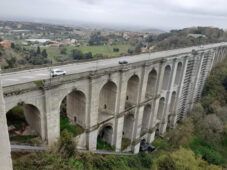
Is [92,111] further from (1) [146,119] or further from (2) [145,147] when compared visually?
(2) [145,147]

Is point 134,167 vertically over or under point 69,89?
under

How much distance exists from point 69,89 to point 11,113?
9.42 meters

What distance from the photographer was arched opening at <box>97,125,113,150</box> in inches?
1470

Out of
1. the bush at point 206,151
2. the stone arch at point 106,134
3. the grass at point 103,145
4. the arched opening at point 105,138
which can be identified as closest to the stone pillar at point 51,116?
the stone arch at point 106,134

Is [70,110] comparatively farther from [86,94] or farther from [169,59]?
[169,59]

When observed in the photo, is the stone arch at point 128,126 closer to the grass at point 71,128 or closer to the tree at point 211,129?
the grass at point 71,128

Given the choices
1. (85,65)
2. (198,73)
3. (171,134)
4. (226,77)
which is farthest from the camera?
(226,77)

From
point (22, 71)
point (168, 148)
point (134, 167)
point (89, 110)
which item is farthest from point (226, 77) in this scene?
point (22, 71)

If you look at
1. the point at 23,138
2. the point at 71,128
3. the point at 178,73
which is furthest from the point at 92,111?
the point at 178,73

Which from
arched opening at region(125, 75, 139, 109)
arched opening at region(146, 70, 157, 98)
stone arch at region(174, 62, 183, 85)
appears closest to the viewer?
arched opening at region(125, 75, 139, 109)

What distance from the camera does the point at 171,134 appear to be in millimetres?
52469

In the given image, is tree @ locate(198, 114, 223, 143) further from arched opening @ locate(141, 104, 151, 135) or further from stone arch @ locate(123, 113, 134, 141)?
stone arch @ locate(123, 113, 134, 141)

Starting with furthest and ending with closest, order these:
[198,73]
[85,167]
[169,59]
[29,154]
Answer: [198,73] → [169,59] → [85,167] → [29,154]

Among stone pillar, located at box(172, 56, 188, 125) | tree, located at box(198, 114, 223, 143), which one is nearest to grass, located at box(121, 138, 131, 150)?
stone pillar, located at box(172, 56, 188, 125)
